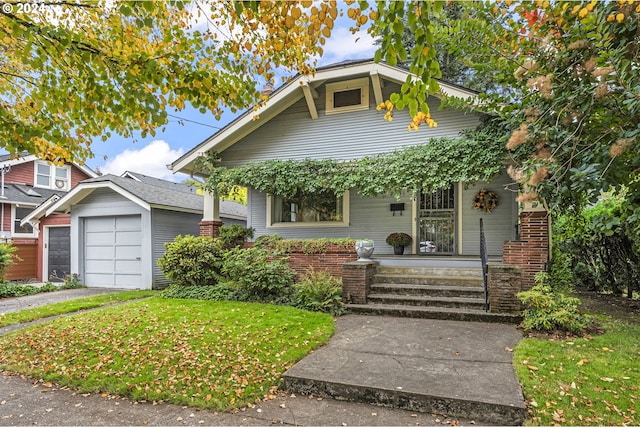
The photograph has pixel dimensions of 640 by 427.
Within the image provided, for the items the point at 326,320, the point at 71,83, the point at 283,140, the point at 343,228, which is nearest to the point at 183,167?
the point at 283,140

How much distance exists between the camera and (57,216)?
43.4 ft

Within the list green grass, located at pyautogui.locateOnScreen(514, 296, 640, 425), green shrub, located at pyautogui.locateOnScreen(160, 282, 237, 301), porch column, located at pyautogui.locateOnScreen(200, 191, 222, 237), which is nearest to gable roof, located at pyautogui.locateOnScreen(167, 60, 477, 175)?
porch column, located at pyautogui.locateOnScreen(200, 191, 222, 237)

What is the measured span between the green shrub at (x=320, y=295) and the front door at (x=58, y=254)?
9.98 meters

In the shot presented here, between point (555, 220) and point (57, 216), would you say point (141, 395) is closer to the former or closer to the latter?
point (555, 220)

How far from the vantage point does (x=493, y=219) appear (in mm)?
9305

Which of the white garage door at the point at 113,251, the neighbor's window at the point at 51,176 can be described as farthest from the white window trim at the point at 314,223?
the neighbor's window at the point at 51,176

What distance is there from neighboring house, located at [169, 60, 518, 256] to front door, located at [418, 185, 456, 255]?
3cm

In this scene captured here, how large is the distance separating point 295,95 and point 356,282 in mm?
5553

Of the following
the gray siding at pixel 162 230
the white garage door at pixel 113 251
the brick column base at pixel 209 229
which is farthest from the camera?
the white garage door at pixel 113 251

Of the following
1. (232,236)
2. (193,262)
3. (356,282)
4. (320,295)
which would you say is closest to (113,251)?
(193,262)

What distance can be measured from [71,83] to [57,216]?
10.8 meters

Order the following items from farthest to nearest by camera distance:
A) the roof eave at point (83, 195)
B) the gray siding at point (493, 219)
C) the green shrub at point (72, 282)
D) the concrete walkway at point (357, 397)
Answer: the green shrub at point (72, 282) → the roof eave at point (83, 195) → the gray siding at point (493, 219) → the concrete walkway at point (357, 397)

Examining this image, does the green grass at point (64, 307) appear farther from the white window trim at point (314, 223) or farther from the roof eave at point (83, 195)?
the white window trim at point (314, 223)

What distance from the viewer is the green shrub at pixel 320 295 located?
7141 mm
